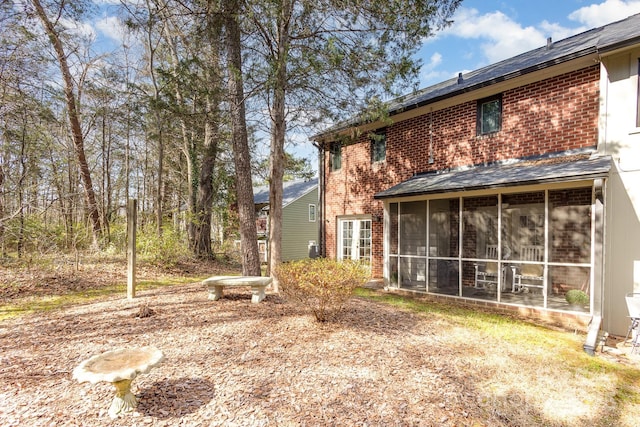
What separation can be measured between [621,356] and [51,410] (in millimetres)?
7090

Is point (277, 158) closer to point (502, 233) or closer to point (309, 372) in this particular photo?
point (309, 372)

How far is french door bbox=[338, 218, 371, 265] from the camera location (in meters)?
10.9

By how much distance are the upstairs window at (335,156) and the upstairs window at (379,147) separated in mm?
1438

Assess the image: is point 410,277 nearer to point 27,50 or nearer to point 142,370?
point 142,370

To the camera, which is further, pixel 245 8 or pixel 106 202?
pixel 106 202

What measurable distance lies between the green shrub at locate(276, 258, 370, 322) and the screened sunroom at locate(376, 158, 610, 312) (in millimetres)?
3572

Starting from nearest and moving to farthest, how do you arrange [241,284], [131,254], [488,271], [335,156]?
[241,284], [131,254], [488,271], [335,156]

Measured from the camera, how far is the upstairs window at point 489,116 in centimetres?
796

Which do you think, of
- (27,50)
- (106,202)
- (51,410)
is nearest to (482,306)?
(51,410)

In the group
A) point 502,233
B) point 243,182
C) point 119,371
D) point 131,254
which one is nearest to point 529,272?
point 502,233

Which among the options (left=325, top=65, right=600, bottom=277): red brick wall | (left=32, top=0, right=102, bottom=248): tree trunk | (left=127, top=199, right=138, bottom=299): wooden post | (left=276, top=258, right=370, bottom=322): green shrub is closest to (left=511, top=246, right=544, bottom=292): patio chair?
(left=325, top=65, right=600, bottom=277): red brick wall

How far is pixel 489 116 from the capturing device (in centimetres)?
817

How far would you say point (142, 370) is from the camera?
285cm

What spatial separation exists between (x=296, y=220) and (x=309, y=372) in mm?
15988
